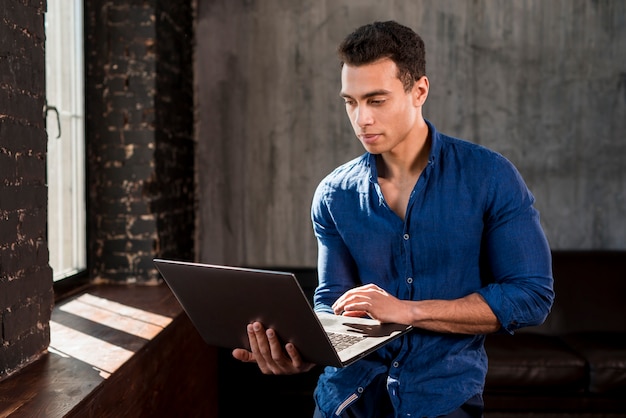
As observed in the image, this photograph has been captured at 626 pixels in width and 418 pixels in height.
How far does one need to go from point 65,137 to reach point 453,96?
2365 millimetres

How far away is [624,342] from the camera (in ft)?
13.4

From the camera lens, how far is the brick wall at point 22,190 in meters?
2.19

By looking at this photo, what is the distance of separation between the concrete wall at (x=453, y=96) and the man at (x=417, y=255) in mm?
2843

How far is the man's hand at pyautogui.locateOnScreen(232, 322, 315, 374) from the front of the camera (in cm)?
165

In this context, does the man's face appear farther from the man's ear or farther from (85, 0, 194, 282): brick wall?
(85, 0, 194, 282): brick wall

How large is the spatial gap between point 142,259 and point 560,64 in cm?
278

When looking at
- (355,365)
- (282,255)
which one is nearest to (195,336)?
(282,255)

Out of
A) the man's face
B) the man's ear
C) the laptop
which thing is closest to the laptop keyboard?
the laptop

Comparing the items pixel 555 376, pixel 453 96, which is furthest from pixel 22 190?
pixel 453 96

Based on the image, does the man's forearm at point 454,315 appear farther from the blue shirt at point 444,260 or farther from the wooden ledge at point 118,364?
the wooden ledge at point 118,364

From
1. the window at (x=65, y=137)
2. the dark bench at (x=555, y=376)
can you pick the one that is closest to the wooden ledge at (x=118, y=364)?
the window at (x=65, y=137)

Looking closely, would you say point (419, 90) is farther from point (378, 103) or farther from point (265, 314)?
point (265, 314)

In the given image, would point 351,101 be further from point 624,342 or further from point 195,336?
point 624,342

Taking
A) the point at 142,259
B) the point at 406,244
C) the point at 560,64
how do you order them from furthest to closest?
the point at 560,64, the point at 142,259, the point at 406,244
